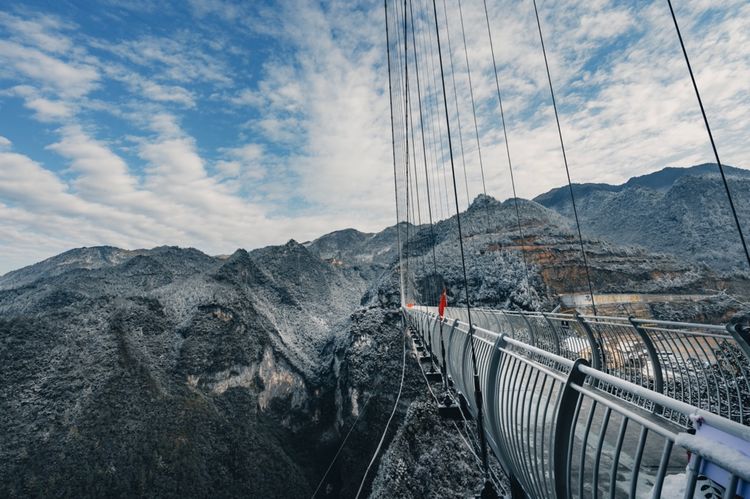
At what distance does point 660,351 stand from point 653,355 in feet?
0.89

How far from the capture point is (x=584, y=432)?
177 cm

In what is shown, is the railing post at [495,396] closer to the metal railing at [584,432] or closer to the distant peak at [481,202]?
the metal railing at [584,432]

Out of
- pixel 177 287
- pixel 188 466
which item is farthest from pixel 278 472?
pixel 177 287

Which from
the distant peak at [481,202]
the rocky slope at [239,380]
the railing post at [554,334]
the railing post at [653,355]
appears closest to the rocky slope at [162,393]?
the rocky slope at [239,380]

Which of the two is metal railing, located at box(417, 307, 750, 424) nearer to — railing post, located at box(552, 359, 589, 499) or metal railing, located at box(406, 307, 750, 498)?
metal railing, located at box(406, 307, 750, 498)

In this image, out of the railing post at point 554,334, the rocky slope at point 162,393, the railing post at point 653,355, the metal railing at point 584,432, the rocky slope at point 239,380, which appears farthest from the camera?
the rocky slope at point 162,393

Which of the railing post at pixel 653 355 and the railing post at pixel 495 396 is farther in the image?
the railing post at pixel 653 355

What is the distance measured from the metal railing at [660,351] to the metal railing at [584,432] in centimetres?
36

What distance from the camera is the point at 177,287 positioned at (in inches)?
1980

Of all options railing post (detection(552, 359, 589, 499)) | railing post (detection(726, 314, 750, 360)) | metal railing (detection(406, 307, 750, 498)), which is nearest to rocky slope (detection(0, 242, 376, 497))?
metal railing (detection(406, 307, 750, 498))

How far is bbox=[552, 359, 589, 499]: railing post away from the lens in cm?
174

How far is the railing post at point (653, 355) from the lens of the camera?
14.3 feet

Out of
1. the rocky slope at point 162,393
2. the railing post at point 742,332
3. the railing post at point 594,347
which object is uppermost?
the railing post at point 742,332

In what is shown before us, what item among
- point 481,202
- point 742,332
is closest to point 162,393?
point 742,332
